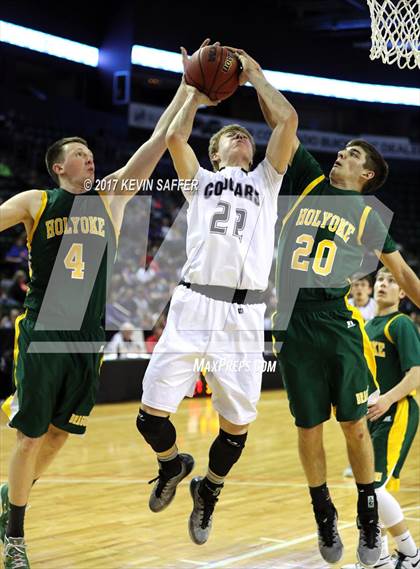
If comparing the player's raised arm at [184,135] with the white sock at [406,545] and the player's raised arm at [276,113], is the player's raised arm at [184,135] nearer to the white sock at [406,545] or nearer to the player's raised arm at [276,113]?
the player's raised arm at [276,113]

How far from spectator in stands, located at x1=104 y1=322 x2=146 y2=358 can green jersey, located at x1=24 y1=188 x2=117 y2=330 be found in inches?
315

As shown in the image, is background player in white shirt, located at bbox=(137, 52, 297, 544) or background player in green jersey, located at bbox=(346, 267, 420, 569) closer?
background player in white shirt, located at bbox=(137, 52, 297, 544)

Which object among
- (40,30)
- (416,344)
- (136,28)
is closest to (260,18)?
(136,28)

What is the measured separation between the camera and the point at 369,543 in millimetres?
4840

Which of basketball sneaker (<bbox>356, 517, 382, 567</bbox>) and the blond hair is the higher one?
the blond hair

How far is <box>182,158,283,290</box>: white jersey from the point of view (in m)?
4.71

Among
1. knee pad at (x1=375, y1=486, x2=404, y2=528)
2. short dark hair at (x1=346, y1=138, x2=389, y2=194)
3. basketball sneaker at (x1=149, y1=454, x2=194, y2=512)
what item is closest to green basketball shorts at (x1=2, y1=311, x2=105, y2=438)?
basketball sneaker at (x1=149, y1=454, x2=194, y2=512)

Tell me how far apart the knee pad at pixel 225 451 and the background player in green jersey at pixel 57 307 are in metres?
0.78

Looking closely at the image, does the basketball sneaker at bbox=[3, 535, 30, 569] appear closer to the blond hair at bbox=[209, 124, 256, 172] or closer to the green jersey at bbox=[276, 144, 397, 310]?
the green jersey at bbox=[276, 144, 397, 310]

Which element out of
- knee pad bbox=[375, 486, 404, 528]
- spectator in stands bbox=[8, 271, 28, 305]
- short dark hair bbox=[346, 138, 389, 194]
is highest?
short dark hair bbox=[346, 138, 389, 194]

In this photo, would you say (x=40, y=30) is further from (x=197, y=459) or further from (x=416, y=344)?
(x=416, y=344)

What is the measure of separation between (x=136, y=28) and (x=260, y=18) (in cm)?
346

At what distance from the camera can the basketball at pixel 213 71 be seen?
466cm

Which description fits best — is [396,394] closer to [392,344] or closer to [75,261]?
[392,344]
